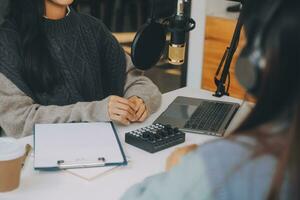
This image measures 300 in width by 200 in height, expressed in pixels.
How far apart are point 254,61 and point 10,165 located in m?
0.64

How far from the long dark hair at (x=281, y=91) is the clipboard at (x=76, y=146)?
2.12 ft

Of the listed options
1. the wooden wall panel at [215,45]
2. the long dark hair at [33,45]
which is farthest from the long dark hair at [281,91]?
the wooden wall panel at [215,45]

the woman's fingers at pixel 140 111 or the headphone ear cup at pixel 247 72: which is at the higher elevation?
the headphone ear cup at pixel 247 72

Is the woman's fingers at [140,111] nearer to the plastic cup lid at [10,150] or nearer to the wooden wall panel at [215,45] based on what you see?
the plastic cup lid at [10,150]

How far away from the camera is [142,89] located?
1757mm

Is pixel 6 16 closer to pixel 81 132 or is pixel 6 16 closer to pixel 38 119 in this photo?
pixel 38 119

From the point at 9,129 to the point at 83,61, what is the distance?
A: 0.39 meters

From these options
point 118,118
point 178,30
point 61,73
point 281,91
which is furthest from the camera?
point 61,73

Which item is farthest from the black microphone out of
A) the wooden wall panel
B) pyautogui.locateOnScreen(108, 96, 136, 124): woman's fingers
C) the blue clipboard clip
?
the wooden wall panel

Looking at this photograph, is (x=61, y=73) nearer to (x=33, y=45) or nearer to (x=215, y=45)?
(x=33, y=45)

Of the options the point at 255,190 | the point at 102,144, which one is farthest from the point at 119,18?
the point at 255,190

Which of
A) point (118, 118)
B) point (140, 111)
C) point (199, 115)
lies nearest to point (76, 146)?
point (118, 118)

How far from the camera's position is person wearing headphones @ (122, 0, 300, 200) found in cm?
61

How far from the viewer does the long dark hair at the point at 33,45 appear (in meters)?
1.62
